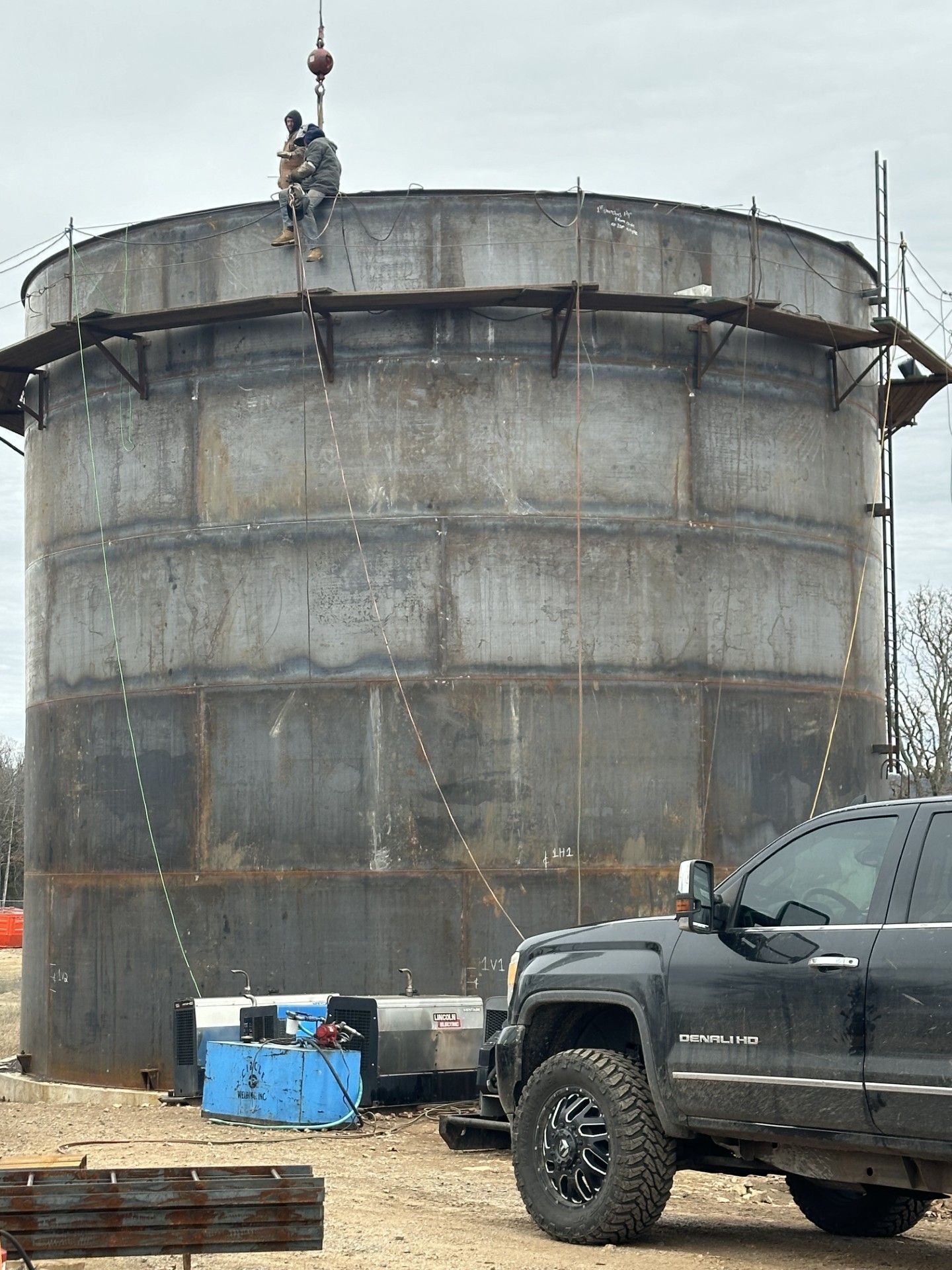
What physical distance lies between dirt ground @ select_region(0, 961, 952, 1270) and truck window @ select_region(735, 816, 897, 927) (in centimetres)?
171

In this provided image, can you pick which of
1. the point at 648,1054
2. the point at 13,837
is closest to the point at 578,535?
the point at 648,1054

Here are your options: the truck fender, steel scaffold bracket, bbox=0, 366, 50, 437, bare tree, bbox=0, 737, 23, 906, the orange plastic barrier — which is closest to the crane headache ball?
steel scaffold bracket, bbox=0, 366, 50, 437

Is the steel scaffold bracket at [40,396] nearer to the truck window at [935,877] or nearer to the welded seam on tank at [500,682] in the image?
the welded seam on tank at [500,682]

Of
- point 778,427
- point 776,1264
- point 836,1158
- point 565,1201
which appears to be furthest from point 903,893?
point 778,427

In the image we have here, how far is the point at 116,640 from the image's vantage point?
1841cm

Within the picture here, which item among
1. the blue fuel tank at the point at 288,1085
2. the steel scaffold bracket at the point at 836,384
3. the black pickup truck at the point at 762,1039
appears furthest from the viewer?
the steel scaffold bracket at the point at 836,384

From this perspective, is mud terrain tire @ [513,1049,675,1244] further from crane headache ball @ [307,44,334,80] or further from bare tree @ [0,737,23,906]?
bare tree @ [0,737,23,906]

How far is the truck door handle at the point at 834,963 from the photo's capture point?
8016 millimetres

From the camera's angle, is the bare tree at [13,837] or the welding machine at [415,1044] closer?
the welding machine at [415,1044]

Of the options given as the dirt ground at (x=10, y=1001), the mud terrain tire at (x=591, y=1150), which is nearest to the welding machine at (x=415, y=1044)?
the mud terrain tire at (x=591, y=1150)

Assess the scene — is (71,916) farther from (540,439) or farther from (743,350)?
(743,350)

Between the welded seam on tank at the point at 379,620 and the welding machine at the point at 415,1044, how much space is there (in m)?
1.53

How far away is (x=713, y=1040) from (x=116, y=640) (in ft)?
36.6

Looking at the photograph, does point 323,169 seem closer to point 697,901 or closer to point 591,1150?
point 697,901
